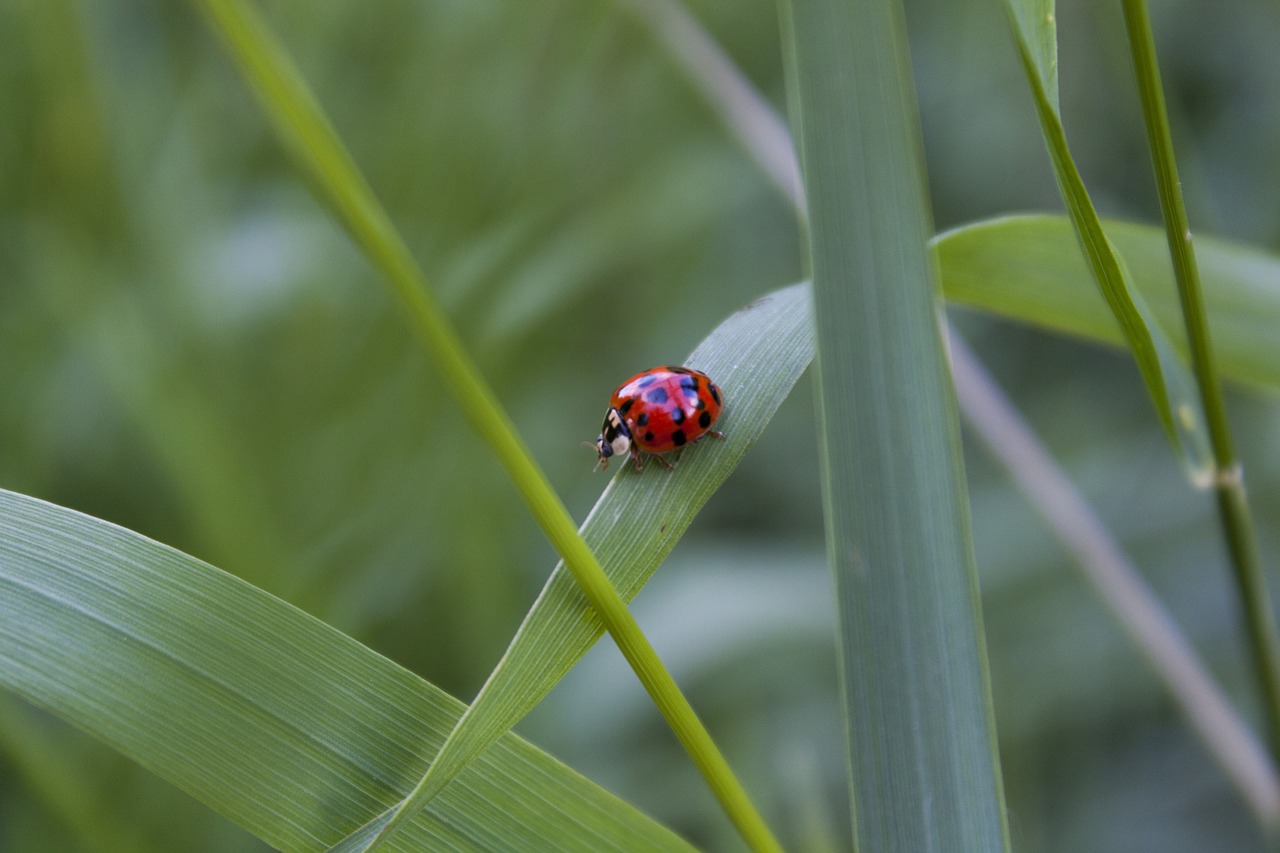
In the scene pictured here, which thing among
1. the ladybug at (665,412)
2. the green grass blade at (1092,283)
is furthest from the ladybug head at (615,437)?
the green grass blade at (1092,283)

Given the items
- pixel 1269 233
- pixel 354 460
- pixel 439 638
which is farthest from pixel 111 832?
pixel 1269 233

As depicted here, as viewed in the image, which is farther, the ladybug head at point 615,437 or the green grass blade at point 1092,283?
the ladybug head at point 615,437

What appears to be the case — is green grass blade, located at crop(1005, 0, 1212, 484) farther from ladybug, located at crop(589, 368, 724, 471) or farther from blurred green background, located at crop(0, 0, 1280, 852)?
blurred green background, located at crop(0, 0, 1280, 852)

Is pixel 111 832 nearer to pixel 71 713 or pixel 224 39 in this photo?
pixel 71 713

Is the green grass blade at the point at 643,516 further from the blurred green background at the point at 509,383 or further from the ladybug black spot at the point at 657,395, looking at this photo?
the blurred green background at the point at 509,383

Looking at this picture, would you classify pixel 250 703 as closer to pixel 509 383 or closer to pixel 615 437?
pixel 615 437

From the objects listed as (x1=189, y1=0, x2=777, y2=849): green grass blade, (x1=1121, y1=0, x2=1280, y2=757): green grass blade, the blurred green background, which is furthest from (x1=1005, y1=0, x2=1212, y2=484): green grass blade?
the blurred green background
